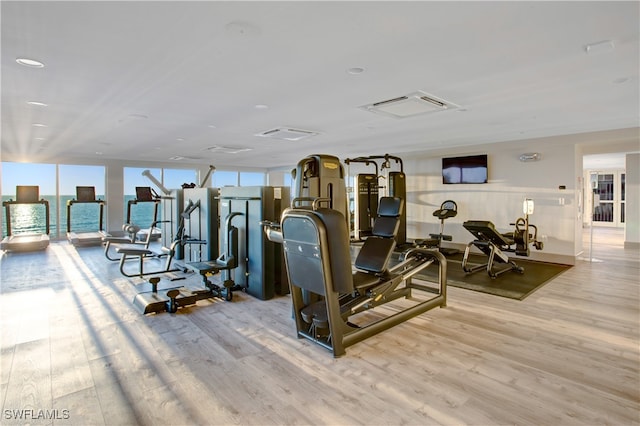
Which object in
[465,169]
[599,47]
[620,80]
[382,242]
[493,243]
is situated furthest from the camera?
[465,169]

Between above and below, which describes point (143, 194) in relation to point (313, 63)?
below

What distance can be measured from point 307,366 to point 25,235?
9.51 meters

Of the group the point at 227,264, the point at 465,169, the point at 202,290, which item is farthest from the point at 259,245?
the point at 465,169

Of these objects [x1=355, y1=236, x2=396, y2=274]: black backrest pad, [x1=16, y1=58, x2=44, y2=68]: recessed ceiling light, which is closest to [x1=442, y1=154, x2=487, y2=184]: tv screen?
[x1=355, y1=236, x2=396, y2=274]: black backrest pad

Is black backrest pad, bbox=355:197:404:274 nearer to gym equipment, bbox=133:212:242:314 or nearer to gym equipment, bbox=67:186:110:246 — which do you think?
gym equipment, bbox=133:212:242:314

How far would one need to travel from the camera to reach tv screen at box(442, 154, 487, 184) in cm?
776

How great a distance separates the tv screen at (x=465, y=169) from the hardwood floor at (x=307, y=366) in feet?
12.7

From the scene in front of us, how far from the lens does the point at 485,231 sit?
5.57 m

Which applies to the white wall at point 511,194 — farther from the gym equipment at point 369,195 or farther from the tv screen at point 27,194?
the tv screen at point 27,194

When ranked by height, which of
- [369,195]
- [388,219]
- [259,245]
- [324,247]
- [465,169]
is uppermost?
[465,169]

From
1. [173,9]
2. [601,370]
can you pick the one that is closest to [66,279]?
Answer: [173,9]

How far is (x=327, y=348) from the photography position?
9.65ft

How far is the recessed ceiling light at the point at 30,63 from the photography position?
2.80 m

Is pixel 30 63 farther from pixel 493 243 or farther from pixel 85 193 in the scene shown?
pixel 85 193
